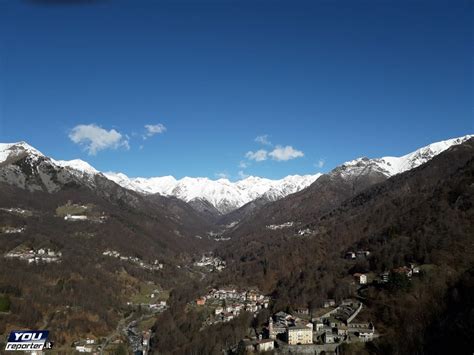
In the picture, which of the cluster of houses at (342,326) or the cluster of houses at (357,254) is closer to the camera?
the cluster of houses at (342,326)

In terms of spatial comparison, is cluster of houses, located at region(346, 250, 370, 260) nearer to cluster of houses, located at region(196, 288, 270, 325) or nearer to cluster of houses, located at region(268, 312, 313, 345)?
cluster of houses, located at region(196, 288, 270, 325)

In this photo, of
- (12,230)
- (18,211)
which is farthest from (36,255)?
(18,211)

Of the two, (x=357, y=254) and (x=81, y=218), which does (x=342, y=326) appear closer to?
(x=357, y=254)

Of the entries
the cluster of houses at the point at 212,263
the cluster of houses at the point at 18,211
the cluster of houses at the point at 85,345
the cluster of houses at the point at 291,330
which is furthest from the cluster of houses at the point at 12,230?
the cluster of houses at the point at 291,330

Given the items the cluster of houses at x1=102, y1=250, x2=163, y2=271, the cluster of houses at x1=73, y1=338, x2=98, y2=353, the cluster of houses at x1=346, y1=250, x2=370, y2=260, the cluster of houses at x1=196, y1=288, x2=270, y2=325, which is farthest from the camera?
the cluster of houses at x1=102, y1=250, x2=163, y2=271

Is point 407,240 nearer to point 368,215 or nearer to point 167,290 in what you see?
point 368,215

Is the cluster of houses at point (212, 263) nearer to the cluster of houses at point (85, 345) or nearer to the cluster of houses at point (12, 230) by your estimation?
the cluster of houses at point (12, 230)

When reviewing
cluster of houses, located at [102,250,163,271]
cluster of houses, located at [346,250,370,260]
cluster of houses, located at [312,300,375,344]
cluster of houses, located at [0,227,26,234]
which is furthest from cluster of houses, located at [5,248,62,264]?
cluster of houses, located at [312,300,375,344]
